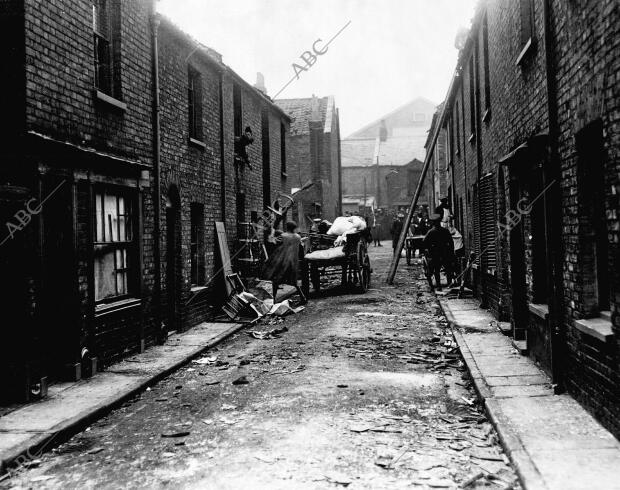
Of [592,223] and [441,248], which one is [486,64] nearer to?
[441,248]

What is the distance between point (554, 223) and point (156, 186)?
20.8ft

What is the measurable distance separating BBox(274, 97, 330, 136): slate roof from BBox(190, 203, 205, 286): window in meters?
22.8

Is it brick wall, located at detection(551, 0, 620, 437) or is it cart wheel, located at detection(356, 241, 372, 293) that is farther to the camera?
cart wheel, located at detection(356, 241, 372, 293)

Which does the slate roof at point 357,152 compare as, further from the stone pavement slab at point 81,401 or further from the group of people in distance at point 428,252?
the stone pavement slab at point 81,401

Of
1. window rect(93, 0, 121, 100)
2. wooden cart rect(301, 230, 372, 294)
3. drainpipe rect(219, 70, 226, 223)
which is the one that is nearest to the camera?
window rect(93, 0, 121, 100)

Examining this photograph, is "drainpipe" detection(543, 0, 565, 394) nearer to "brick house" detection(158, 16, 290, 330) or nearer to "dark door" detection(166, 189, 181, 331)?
"brick house" detection(158, 16, 290, 330)

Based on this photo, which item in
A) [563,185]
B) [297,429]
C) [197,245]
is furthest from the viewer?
[197,245]

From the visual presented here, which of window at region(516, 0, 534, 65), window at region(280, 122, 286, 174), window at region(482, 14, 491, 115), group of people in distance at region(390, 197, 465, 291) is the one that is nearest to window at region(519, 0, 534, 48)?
window at region(516, 0, 534, 65)

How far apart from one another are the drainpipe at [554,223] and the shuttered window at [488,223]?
467cm

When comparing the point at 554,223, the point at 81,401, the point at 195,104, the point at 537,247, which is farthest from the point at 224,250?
the point at 554,223

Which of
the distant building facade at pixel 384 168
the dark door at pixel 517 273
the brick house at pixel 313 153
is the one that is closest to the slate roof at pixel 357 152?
the distant building facade at pixel 384 168

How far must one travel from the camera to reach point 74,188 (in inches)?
293

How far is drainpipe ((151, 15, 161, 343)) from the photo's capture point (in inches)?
391

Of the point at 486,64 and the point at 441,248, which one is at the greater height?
the point at 486,64
